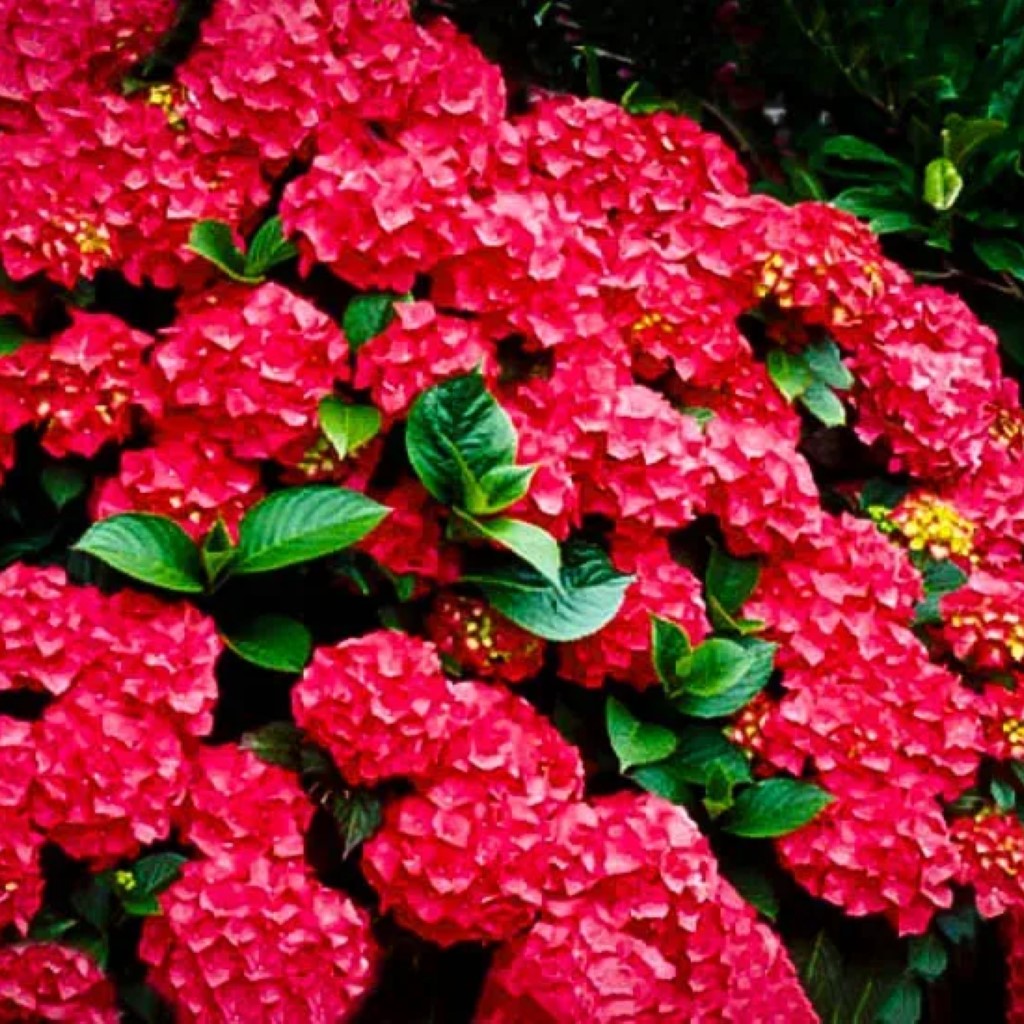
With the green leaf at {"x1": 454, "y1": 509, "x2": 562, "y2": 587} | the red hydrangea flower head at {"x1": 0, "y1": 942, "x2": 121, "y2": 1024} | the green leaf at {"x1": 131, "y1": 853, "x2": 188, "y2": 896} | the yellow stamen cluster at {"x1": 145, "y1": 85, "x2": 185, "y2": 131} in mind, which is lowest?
the red hydrangea flower head at {"x1": 0, "y1": 942, "x2": 121, "y2": 1024}

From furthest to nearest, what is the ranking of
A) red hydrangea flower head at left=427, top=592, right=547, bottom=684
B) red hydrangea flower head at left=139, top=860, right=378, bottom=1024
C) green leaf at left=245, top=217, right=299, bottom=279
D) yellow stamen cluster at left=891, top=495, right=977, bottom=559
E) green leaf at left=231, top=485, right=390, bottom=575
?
yellow stamen cluster at left=891, top=495, right=977, bottom=559 < green leaf at left=245, top=217, right=299, bottom=279 < red hydrangea flower head at left=427, top=592, right=547, bottom=684 < green leaf at left=231, top=485, right=390, bottom=575 < red hydrangea flower head at left=139, top=860, right=378, bottom=1024

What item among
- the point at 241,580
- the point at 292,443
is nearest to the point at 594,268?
the point at 292,443

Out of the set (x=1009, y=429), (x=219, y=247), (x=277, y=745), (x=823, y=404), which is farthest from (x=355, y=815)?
(x=1009, y=429)

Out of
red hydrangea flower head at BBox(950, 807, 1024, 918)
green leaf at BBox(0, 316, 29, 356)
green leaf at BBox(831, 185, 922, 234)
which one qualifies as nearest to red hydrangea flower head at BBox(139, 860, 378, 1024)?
green leaf at BBox(0, 316, 29, 356)

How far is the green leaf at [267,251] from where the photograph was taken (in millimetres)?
1861

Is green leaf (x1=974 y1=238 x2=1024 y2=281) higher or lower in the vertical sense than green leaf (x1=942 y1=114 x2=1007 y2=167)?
lower

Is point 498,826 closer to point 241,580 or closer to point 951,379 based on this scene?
point 241,580

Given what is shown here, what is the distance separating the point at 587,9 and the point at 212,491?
1.27 m

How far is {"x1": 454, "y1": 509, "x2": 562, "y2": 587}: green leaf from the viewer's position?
1661 mm

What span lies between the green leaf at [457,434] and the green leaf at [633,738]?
0.29 m

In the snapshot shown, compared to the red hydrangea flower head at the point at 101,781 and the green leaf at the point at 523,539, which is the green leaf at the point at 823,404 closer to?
the green leaf at the point at 523,539

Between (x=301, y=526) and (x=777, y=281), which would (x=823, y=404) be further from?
(x=301, y=526)

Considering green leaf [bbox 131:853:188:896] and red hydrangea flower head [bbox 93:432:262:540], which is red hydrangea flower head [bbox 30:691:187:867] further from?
red hydrangea flower head [bbox 93:432:262:540]

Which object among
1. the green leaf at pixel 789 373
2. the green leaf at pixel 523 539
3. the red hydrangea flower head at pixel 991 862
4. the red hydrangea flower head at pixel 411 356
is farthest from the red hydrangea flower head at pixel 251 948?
the green leaf at pixel 789 373
